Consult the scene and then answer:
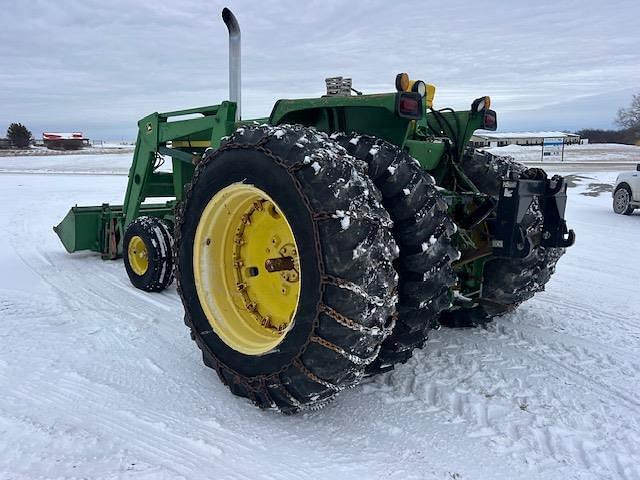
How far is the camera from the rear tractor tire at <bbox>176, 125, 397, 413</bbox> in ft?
9.27

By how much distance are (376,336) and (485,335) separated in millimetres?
Answer: 2076

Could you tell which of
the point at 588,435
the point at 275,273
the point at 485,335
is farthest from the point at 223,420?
the point at 485,335

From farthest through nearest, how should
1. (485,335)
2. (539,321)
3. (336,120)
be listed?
(539,321) < (485,335) < (336,120)

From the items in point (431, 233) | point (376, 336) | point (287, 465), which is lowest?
point (287, 465)

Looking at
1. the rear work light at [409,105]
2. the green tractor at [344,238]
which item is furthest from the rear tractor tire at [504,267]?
the rear work light at [409,105]

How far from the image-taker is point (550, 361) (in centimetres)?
411

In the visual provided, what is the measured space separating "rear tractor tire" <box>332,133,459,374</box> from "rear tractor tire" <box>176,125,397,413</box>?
17 cm

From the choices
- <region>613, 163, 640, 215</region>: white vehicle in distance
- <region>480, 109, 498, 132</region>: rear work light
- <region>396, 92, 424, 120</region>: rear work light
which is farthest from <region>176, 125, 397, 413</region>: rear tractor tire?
<region>613, 163, 640, 215</region>: white vehicle in distance

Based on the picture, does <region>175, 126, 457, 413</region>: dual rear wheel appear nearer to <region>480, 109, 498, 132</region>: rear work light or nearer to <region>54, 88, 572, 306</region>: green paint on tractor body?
<region>54, 88, 572, 306</region>: green paint on tractor body

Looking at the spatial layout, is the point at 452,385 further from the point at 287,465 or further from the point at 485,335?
the point at 287,465

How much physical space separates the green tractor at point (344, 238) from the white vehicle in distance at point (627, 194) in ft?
31.7

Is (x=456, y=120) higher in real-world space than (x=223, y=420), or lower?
higher

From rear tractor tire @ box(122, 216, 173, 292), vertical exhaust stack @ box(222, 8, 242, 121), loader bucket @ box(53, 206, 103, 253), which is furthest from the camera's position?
loader bucket @ box(53, 206, 103, 253)

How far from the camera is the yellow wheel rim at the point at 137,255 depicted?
621 cm
